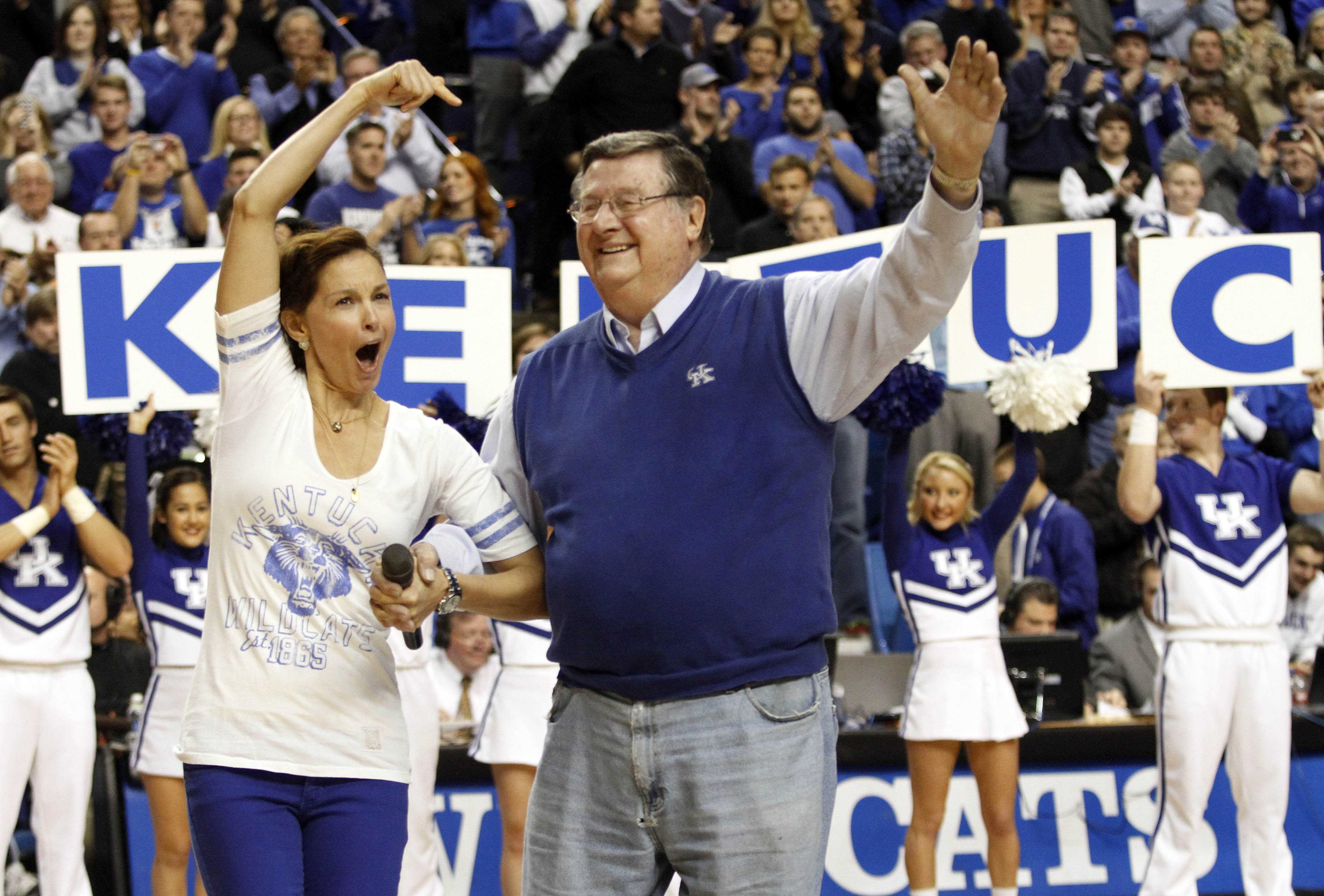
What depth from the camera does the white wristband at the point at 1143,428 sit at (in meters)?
5.96

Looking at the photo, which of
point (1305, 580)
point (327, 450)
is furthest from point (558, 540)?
point (1305, 580)

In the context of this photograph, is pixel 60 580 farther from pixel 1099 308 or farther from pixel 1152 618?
pixel 1152 618

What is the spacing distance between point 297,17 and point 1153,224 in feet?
17.5

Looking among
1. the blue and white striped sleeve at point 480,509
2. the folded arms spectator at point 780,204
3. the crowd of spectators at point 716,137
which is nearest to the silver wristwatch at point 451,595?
the blue and white striped sleeve at point 480,509

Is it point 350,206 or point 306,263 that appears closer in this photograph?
point 306,263

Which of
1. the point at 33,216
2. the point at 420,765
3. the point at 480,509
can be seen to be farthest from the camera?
the point at 33,216

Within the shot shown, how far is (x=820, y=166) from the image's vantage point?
9180 mm

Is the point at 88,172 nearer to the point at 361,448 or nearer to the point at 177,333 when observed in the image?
the point at 177,333

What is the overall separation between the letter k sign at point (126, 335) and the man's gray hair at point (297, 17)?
14.7 feet

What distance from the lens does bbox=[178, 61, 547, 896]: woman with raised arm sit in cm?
275

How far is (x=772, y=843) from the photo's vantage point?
261 centimetres

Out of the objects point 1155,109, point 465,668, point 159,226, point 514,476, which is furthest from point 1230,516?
point 1155,109

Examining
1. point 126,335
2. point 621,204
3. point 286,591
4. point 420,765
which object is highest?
point 621,204

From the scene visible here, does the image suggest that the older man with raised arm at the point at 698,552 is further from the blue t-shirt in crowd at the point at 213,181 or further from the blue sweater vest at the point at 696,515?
the blue t-shirt in crowd at the point at 213,181
